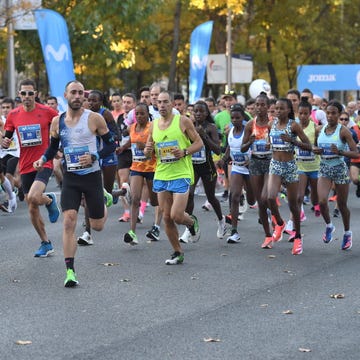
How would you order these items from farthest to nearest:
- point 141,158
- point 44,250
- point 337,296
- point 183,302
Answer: point 141,158 → point 44,250 → point 337,296 → point 183,302

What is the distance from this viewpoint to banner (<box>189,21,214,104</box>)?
28094 mm

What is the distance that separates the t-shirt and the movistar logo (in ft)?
32.3

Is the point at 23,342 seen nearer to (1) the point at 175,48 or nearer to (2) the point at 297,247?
(2) the point at 297,247

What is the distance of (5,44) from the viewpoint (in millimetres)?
30125

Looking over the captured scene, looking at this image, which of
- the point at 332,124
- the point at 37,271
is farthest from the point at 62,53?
the point at 37,271

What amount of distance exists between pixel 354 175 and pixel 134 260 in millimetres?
7507

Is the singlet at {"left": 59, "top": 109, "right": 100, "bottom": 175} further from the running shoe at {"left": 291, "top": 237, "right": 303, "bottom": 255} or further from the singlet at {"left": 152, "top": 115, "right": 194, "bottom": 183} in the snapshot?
the running shoe at {"left": 291, "top": 237, "right": 303, "bottom": 255}

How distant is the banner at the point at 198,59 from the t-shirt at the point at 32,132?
1591cm

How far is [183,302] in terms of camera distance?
342 inches

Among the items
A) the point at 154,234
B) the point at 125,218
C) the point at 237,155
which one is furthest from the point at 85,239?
the point at 125,218

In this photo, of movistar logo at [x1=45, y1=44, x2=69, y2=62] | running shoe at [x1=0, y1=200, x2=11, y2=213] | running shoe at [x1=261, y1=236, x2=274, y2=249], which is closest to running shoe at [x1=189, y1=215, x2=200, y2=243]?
running shoe at [x1=261, y1=236, x2=274, y2=249]

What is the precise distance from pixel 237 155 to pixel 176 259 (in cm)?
304

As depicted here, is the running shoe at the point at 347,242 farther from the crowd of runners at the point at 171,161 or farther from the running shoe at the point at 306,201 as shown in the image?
the running shoe at the point at 306,201

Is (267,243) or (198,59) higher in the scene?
(198,59)
